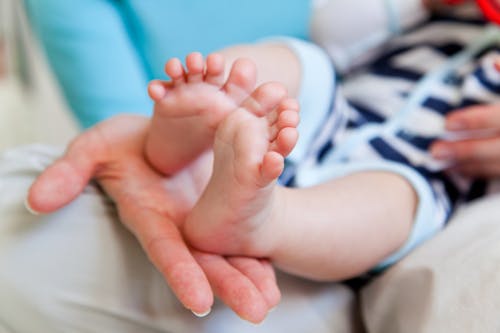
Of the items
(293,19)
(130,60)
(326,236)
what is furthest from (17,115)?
(326,236)

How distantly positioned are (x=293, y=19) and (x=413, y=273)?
1.48 feet

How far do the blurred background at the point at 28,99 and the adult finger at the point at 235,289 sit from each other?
483 mm

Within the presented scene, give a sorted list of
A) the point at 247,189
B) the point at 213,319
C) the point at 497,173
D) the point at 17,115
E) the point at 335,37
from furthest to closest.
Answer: the point at 17,115 → the point at 335,37 → the point at 497,173 → the point at 213,319 → the point at 247,189

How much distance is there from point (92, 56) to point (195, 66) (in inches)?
12.7

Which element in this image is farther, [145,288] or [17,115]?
[17,115]

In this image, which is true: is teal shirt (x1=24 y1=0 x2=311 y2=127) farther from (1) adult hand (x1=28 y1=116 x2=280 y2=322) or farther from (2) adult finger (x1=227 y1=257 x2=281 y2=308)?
(2) adult finger (x1=227 y1=257 x2=281 y2=308)

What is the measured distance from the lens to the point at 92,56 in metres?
0.74

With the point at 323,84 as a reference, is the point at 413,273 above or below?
below

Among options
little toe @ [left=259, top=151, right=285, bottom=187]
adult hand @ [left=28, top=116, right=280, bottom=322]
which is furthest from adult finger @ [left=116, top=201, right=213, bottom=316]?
little toe @ [left=259, top=151, right=285, bottom=187]

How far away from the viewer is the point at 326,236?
535mm

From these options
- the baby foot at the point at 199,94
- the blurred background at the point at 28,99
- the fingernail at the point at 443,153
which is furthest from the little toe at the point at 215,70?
the blurred background at the point at 28,99

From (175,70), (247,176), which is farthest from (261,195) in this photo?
(175,70)

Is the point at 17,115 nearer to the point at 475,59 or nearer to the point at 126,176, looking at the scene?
the point at 126,176

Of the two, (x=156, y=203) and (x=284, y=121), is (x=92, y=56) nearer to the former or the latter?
(x=156, y=203)
